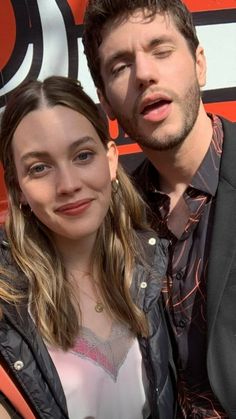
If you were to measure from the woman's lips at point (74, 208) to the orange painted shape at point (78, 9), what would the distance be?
112 cm

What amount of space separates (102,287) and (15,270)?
266 mm

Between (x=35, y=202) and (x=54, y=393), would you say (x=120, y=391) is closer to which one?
(x=54, y=393)

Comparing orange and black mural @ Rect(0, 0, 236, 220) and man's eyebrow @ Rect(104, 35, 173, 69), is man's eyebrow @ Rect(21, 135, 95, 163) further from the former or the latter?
orange and black mural @ Rect(0, 0, 236, 220)

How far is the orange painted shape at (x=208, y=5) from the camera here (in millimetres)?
2160

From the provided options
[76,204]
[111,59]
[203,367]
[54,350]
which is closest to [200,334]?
[203,367]

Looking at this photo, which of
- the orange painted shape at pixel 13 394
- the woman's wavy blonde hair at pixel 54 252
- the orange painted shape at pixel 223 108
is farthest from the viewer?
the orange painted shape at pixel 223 108

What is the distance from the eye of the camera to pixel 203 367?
1.41 metres

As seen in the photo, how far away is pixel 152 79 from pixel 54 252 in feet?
1.93

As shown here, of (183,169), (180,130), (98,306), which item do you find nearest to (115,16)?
(180,130)

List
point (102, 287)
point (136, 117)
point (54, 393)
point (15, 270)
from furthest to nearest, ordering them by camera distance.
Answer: point (136, 117), point (102, 287), point (15, 270), point (54, 393)

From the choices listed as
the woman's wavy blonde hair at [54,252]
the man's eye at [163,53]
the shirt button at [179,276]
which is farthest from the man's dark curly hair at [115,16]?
the shirt button at [179,276]

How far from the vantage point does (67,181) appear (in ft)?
4.08

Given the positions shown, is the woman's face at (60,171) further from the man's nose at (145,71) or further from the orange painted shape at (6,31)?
the orange painted shape at (6,31)

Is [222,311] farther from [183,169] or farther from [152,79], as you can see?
[152,79]
